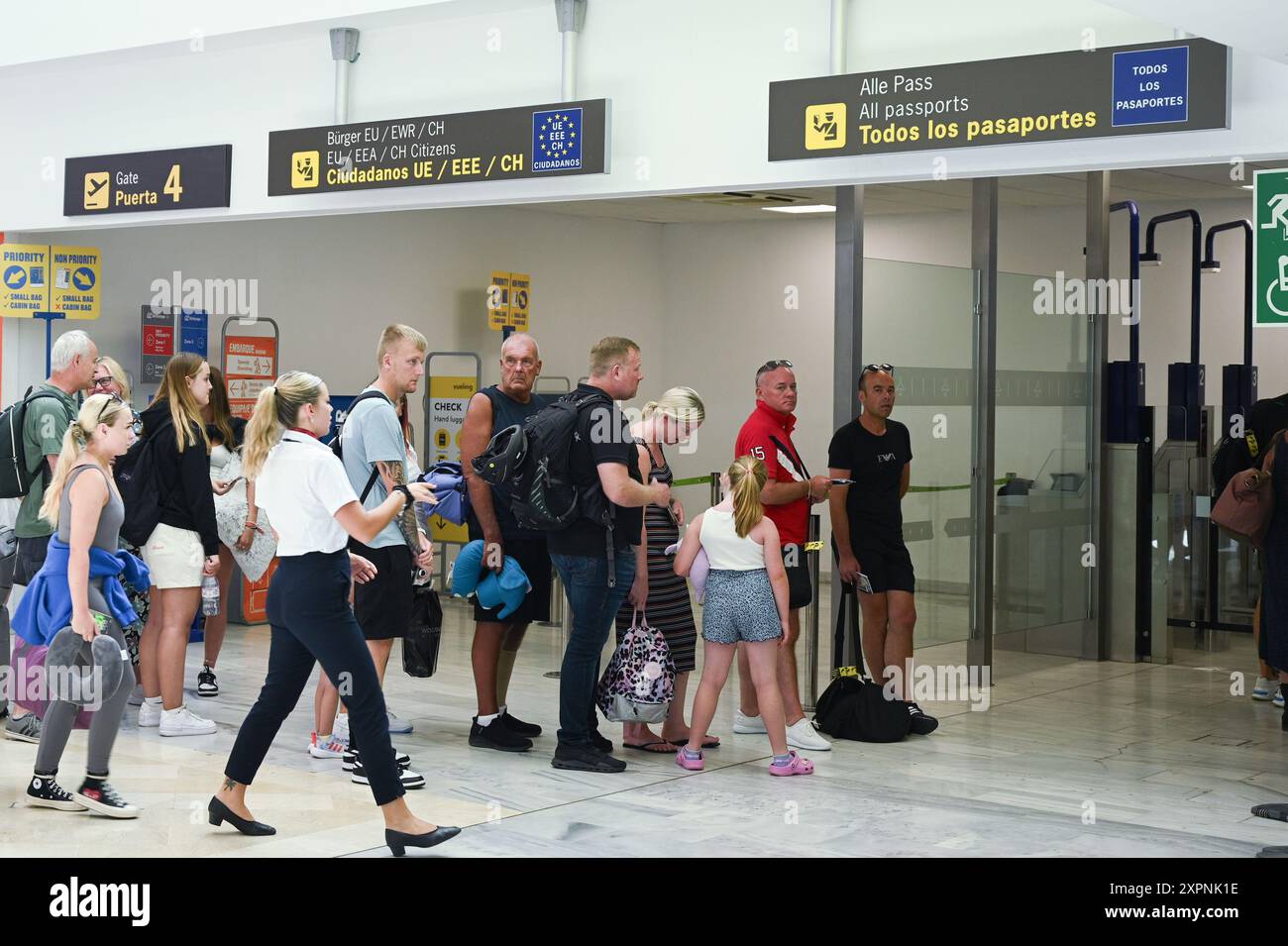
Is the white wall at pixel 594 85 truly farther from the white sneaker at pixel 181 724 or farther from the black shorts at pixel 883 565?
the white sneaker at pixel 181 724

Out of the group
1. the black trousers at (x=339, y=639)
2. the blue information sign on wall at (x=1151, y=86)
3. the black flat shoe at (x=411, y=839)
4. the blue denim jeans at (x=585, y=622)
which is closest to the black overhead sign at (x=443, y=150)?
the blue denim jeans at (x=585, y=622)

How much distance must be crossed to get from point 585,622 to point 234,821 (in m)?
1.46

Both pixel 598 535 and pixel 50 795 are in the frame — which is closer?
pixel 50 795

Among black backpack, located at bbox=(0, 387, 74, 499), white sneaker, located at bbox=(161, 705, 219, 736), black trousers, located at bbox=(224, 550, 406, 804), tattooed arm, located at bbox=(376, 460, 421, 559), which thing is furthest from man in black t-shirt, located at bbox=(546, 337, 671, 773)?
black backpack, located at bbox=(0, 387, 74, 499)

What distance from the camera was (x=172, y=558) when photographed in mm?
5996

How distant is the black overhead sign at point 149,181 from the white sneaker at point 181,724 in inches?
107

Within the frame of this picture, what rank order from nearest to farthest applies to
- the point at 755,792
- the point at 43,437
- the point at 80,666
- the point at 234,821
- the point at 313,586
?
the point at 313,586
the point at 234,821
the point at 80,666
the point at 755,792
the point at 43,437

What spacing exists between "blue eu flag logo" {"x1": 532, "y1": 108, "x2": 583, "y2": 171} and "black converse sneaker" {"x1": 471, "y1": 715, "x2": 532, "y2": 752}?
2324 millimetres

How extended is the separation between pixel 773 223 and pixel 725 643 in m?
8.97

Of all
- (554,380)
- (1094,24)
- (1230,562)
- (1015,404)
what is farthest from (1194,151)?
(554,380)

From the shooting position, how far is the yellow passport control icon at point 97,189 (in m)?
7.87

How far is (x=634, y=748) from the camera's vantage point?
19.4 feet

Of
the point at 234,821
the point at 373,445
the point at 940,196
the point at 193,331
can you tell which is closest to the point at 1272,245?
the point at 373,445

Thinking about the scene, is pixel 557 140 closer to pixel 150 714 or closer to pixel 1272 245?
pixel 1272 245
